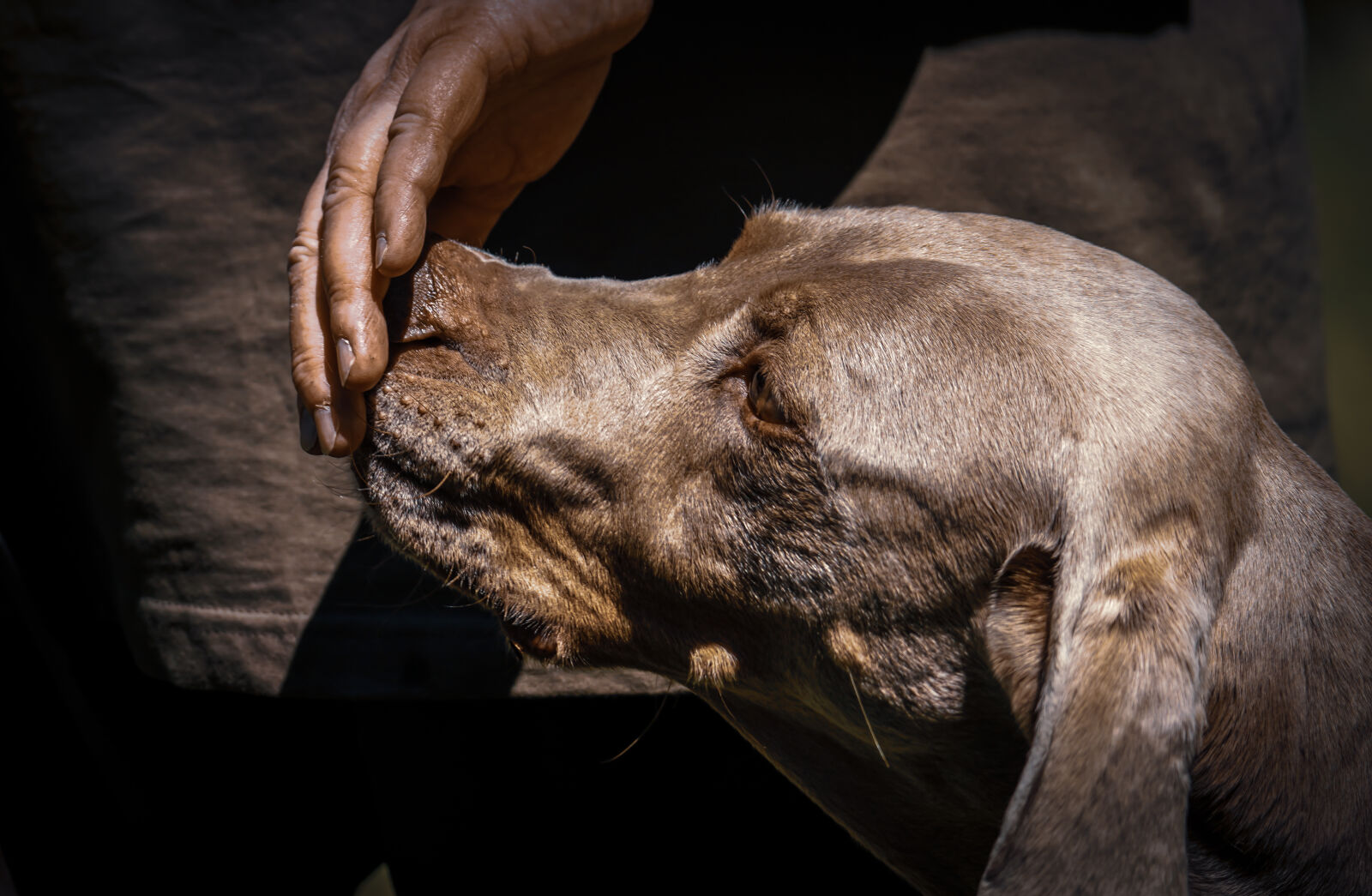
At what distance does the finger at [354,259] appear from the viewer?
1.59 meters

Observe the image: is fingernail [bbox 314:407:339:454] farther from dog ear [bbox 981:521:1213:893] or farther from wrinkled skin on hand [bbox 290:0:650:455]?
dog ear [bbox 981:521:1213:893]

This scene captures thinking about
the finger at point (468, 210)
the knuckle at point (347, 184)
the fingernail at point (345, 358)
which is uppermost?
the knuckle at point (347, 184)

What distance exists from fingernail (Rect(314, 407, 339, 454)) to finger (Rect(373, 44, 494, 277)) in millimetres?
259

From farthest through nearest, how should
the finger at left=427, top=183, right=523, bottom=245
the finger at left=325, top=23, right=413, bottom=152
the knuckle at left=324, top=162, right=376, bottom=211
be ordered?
1. the finger at left=427, top=183, right=523, bottom=245
2. the finger at left=325, top=23, right=413, bottom=152
3. the knuckle at left=324, top=162, right=376, bottom=211

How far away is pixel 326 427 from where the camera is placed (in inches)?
65.9

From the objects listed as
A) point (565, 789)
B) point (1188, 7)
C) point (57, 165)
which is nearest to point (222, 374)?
point (57, 165)

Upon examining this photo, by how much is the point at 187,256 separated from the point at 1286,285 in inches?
122

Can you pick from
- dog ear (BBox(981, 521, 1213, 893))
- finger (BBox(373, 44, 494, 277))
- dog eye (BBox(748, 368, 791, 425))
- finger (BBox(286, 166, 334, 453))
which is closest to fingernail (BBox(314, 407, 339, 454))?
finger (BBox(286, 166, 334, 453))

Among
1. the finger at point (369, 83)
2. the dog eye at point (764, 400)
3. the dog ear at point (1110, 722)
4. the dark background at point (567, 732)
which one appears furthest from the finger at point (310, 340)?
the dog ear at point (1110, 722)

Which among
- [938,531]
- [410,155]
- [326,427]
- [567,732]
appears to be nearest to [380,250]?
[410,155]

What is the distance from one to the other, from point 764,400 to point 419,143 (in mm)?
722

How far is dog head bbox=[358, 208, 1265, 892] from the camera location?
1464 millimetres

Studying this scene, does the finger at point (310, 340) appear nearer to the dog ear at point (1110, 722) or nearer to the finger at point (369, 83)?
the finger at point (369, 83)

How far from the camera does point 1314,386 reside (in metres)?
A: 3.02
